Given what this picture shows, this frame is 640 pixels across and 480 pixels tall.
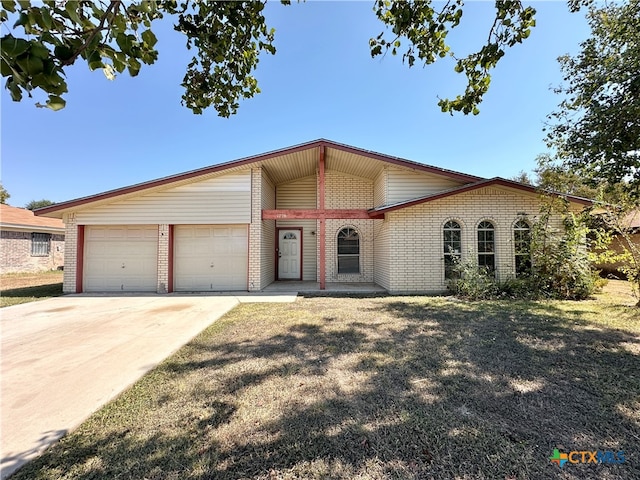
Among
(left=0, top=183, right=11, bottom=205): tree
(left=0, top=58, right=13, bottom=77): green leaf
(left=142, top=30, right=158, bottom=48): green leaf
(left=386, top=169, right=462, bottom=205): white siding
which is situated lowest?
(left=0, top=58, right=13, bottom=77): green leaf

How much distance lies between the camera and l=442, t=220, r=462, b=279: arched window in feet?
31.8

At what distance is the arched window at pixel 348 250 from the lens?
40.2ft

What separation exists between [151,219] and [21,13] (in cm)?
982

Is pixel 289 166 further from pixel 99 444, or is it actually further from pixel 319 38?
pixel 99 444

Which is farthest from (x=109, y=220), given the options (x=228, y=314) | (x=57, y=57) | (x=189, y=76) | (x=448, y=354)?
(x=448, y=354)

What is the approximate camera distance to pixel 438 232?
9.70m

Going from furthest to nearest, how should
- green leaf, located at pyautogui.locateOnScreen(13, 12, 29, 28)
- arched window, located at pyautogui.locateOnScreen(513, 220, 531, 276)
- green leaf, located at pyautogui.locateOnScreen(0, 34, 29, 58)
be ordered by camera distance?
arched window, located at pyautogui.locateOnScreen(513, 220, 531, 276) → green leaf, located at pyautogui.locateOnScreen(13, 12, 29, 28) → green leaf, located at pyautogui.locateOnScreen(0, 34, 29, 58)

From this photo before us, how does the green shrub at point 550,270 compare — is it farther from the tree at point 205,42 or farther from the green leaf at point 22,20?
the green leaf at point 22,20

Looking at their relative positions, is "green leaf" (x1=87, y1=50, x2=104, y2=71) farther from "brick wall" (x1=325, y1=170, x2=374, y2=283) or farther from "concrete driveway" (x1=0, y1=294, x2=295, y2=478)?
"brick wall" (x1=325, y1=170, x2=374, y2=283)

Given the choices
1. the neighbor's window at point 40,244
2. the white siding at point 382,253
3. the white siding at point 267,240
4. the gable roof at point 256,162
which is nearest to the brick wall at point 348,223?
the white siding at point 382,253

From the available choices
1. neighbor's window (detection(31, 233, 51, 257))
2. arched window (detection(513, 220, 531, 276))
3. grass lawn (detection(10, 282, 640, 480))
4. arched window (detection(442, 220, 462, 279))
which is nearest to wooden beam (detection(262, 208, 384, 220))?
arched window (detection(442, 220, 462, 279))

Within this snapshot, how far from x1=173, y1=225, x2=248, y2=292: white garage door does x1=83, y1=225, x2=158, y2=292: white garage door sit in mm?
898

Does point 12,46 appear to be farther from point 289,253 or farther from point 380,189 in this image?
point 289,253

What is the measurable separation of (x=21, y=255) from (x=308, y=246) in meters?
17.1
